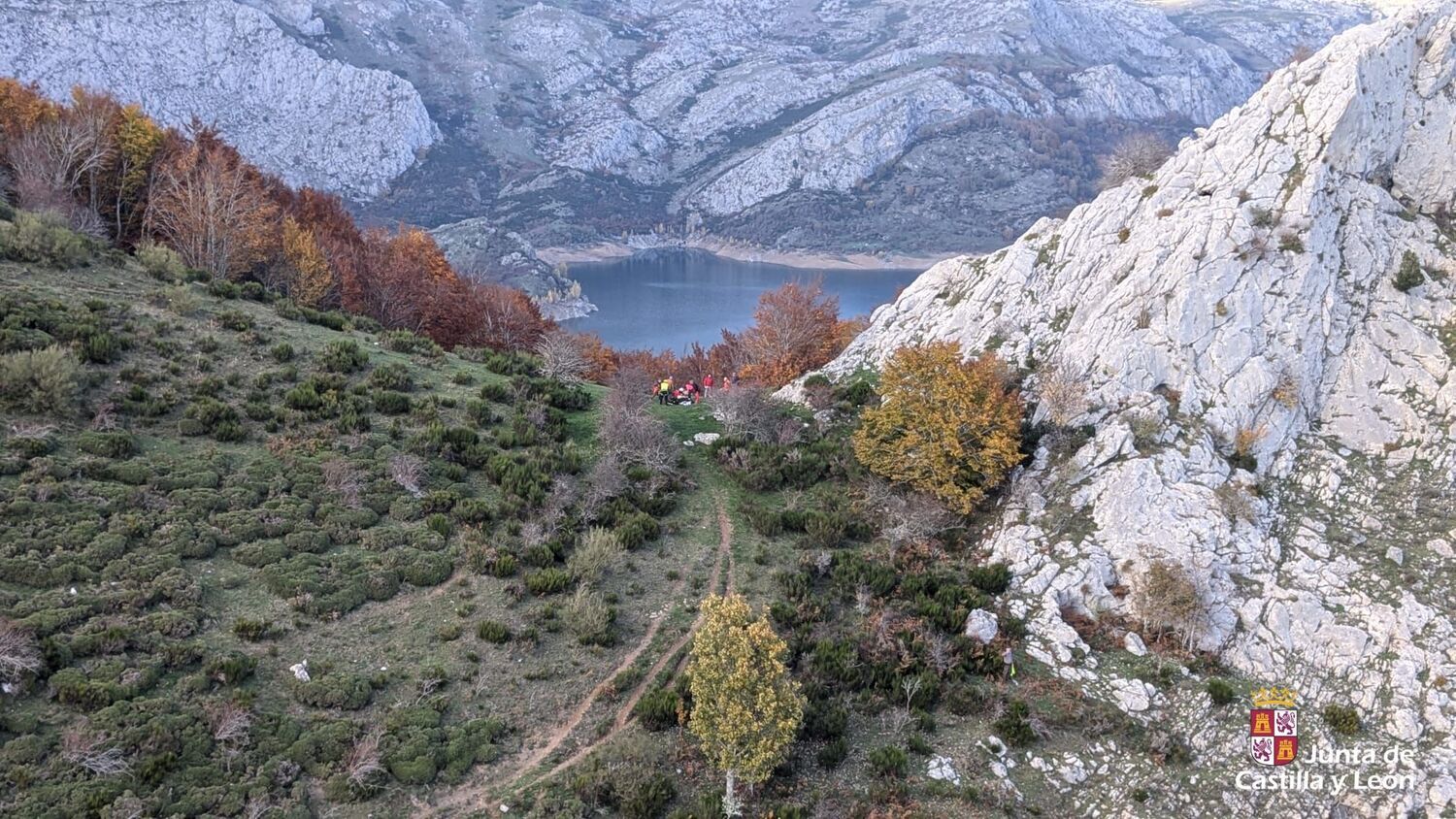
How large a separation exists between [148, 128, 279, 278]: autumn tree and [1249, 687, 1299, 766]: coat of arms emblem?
48743 millimetres

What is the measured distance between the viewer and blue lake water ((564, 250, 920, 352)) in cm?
12744

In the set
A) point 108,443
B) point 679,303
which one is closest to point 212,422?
A: point 108,443

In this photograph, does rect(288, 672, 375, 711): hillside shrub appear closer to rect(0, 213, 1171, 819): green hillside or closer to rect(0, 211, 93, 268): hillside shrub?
rect(0, 213, 1171, 819): green hillside

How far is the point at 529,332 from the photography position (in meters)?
55.9

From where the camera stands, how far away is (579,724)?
1745 centimetres

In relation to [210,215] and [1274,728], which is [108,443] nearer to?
[210,215]

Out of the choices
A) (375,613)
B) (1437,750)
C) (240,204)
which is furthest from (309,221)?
(1437,750)

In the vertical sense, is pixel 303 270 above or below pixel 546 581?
above

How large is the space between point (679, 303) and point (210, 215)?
394ft

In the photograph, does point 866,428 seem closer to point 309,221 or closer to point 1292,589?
point 1292,589

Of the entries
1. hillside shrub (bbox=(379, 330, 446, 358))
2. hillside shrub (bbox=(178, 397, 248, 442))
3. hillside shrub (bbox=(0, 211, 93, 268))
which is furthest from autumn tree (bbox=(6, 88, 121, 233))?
hillside shrub (bbox=(178, 397, 248, 442))

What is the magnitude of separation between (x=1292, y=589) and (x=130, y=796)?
28.0 metres

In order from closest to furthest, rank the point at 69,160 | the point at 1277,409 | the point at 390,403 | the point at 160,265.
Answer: the point at 1277,409, the point at 390,403, the point at 160,265, the point at 69,160

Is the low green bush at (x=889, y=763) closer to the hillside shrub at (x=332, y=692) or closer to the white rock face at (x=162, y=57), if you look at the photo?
the hillside shrub at (x=332, y=692)
